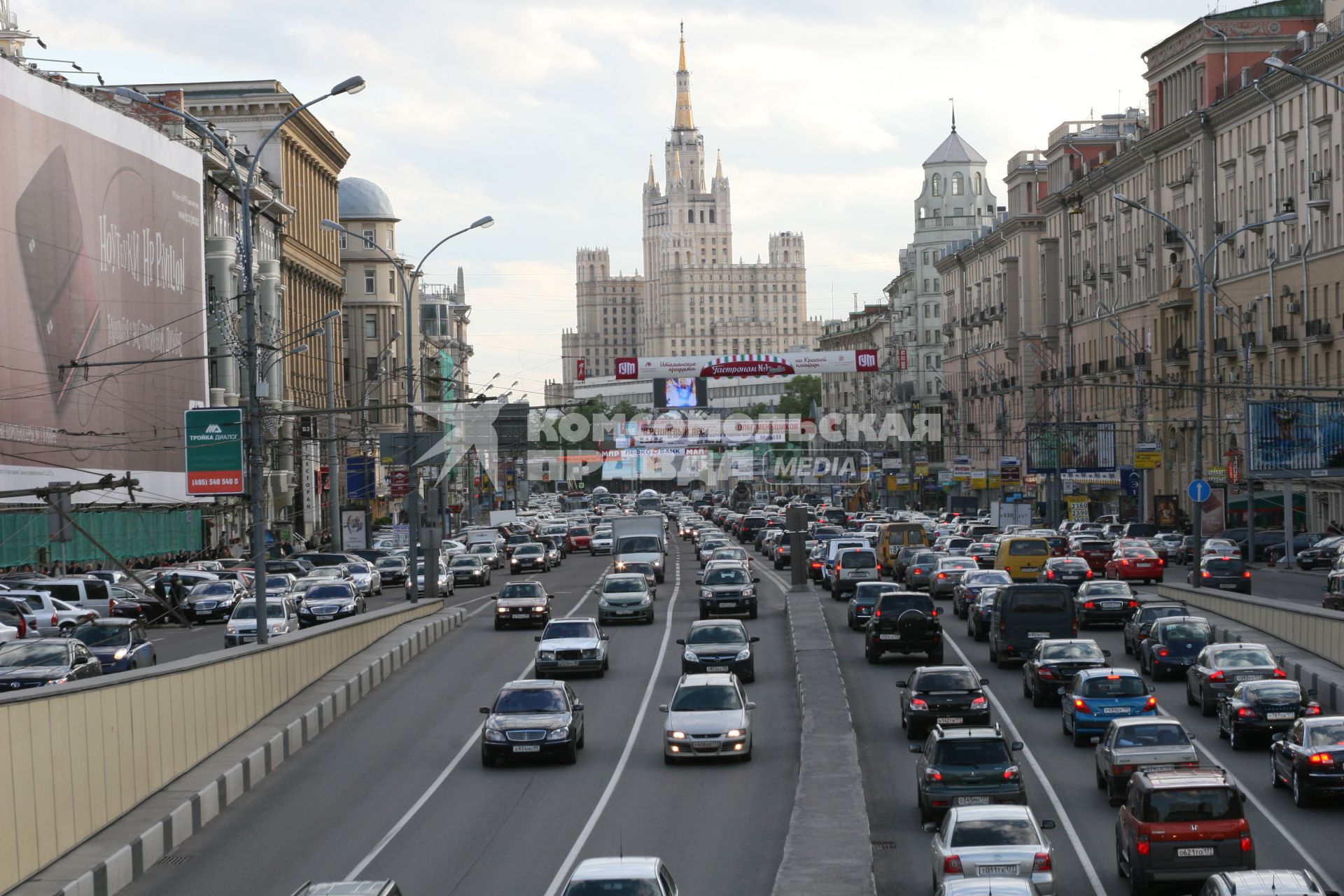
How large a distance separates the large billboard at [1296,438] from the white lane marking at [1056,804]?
27.5 m

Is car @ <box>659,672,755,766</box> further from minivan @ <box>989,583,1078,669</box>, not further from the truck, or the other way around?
the truck

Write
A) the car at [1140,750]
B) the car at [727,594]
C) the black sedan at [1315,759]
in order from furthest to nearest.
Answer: the car at [727,594]
the car at [1140,750]
the black sedan at [1315,759]

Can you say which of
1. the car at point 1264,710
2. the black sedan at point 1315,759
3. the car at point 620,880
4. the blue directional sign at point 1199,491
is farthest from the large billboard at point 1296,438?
the car at point 620,880

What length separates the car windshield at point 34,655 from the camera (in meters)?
31.0

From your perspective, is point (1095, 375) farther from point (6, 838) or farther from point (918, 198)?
point (6, 838)

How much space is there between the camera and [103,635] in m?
36.2

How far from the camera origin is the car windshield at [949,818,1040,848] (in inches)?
674

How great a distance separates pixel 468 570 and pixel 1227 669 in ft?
137

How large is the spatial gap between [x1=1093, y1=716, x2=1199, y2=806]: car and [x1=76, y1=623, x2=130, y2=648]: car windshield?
21.1 metres

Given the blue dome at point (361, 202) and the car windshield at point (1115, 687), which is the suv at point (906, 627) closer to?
the car windshield at point (1115, 687)

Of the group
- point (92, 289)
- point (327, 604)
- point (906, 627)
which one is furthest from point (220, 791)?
point (92, 289)

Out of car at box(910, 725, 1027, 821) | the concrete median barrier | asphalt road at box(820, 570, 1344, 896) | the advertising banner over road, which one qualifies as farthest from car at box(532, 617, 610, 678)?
the advertising banner over road

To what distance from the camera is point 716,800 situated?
2427 centimetres

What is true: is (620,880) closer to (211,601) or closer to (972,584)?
(972,584)
